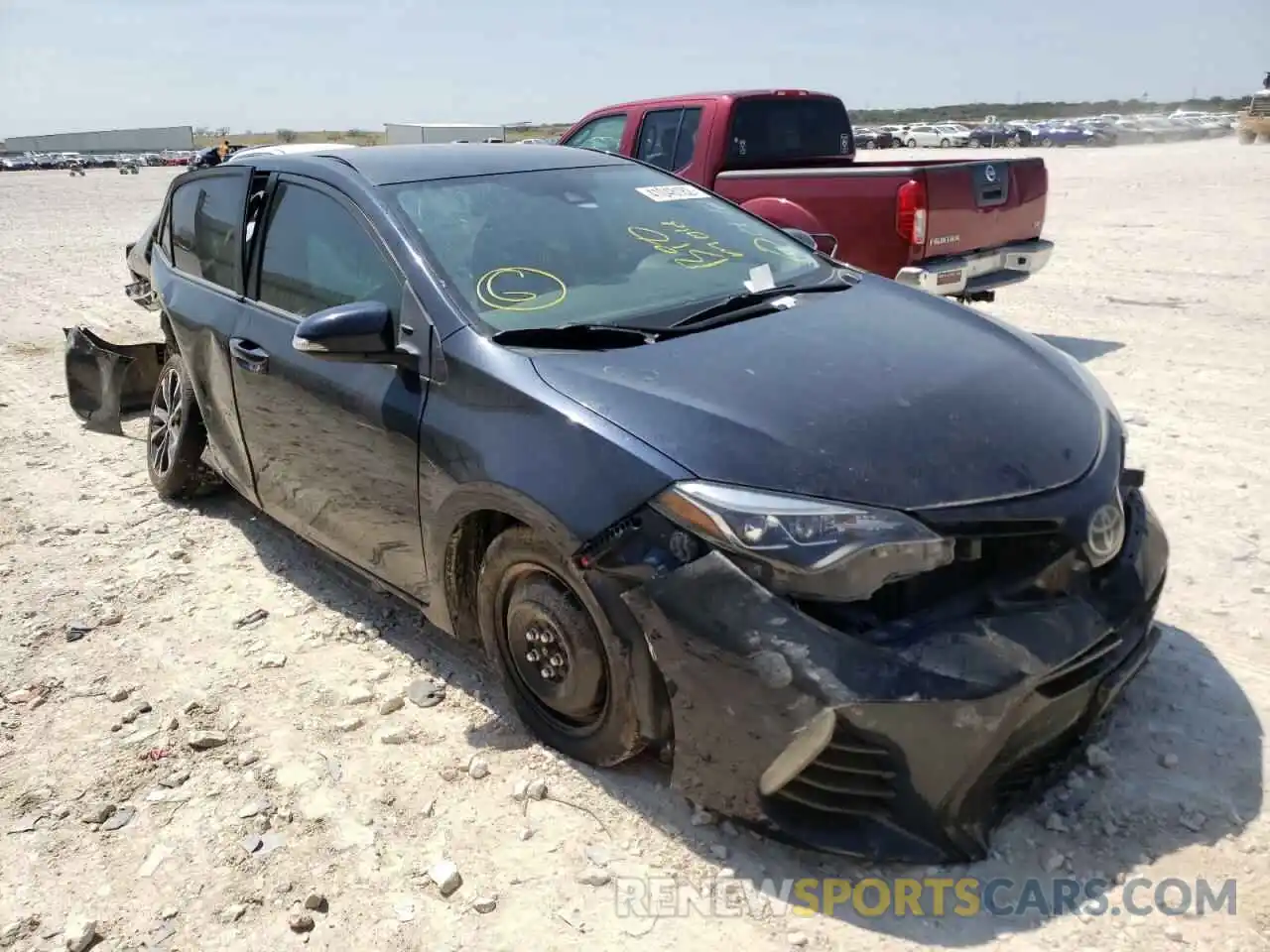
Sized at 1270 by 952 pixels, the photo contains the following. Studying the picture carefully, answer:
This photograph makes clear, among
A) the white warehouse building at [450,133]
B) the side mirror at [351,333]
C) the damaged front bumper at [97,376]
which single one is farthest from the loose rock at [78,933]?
the white warehouse building at [450,133]

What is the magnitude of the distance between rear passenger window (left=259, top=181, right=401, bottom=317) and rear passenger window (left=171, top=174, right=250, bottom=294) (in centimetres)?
32

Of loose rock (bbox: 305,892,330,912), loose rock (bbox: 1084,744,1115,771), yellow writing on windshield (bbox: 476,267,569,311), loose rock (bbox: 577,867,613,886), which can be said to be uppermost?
yellow writing on windshield (bbox: 476,267,569,311)

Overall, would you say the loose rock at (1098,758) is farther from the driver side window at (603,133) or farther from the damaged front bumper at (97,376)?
the driver side window at (603,133)

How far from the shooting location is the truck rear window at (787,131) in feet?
27.8

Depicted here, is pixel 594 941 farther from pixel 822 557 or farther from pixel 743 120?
pixel 743 120

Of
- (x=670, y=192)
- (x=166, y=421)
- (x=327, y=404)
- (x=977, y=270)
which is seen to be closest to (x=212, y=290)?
(x=166, y=421)

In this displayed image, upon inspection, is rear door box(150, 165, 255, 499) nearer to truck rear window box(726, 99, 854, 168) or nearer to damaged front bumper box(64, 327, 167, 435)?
damaged front bumper box(64, 327, 167, 435)

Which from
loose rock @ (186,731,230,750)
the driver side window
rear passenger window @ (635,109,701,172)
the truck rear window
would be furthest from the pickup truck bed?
loose rock @ (186,731,230,750)

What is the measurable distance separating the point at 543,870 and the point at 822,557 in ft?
3.69

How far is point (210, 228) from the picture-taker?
4.63m

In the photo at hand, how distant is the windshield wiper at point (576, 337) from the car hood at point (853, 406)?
2.4 inches

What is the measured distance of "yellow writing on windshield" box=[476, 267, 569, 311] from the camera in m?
3.14

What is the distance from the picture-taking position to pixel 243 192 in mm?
4312

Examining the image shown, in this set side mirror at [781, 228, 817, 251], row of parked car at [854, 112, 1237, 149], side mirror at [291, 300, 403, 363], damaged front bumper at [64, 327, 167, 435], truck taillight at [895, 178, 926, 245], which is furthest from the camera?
row of parked car at [854, 112, 1237, 149]
